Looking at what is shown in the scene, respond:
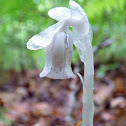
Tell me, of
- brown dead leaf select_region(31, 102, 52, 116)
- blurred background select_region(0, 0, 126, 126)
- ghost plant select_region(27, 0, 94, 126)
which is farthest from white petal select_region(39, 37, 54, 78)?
brown dead leaf select_region(31, 102, 52, 116)

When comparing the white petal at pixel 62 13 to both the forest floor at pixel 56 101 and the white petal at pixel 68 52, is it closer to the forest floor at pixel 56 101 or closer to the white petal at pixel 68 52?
the white petal at pixel 68 52

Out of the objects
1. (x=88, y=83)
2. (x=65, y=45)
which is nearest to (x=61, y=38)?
(x=65, y=45)

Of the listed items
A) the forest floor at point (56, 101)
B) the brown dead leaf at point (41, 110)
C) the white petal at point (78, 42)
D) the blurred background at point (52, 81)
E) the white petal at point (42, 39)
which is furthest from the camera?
the brown dead leaf at point (41, 110)

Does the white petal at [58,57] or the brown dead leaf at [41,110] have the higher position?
the white petal at [58,57]

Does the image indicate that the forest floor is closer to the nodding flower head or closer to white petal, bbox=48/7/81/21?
the nodding flower head

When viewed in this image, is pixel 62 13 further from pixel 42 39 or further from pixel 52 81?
pixel 52 81

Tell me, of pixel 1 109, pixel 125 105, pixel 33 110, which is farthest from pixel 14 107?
pixel 125 105

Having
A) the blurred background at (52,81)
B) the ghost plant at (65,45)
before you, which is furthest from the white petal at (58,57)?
the blurred background at (52,81)

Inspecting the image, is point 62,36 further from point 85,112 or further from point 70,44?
point 85,112
